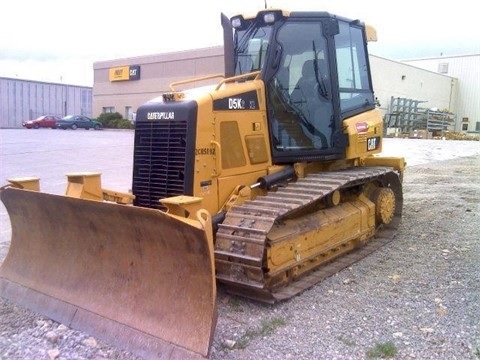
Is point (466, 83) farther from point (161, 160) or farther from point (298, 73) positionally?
point (161, 160)

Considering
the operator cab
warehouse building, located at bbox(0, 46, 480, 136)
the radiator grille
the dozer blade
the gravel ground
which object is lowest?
the gravel ground

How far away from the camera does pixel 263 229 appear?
471cm

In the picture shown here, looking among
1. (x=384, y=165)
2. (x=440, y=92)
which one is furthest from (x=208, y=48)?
(x=384, y=165)

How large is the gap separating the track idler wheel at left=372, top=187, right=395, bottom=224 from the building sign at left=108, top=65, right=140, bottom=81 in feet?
137

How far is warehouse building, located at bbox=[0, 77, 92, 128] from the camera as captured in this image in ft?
169

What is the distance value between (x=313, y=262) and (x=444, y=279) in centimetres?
139

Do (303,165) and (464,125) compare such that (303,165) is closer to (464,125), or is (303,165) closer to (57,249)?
(57,249)

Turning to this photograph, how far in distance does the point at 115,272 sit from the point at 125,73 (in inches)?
1773

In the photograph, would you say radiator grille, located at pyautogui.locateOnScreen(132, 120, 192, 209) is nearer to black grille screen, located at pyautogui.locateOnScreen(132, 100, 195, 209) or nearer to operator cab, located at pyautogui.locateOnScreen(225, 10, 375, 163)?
black grille screen, located at pyautogui.locateOnScreen(132, 100, 195, 209)

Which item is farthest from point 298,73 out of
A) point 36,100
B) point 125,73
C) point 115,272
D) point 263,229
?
point 36,100

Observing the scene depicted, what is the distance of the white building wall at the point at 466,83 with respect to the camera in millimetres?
49219

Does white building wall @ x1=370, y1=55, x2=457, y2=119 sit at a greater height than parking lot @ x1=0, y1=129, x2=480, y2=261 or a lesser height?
greater

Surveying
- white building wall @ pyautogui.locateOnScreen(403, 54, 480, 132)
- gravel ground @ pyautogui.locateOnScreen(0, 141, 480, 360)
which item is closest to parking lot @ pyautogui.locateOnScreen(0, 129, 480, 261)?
gravel ground @ pyautogui.locateOnScreen(0, 141, 480, 360)

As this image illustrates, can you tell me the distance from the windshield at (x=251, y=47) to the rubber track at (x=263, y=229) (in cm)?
147
